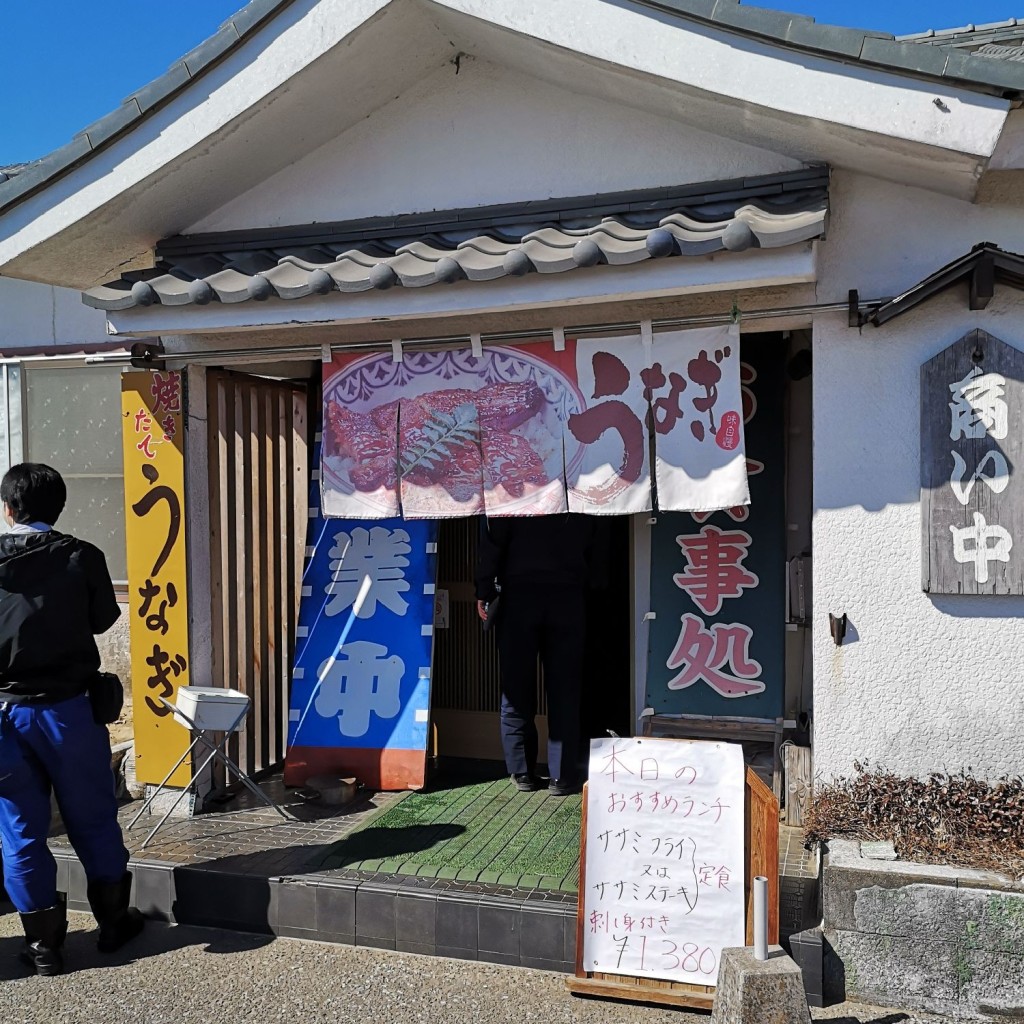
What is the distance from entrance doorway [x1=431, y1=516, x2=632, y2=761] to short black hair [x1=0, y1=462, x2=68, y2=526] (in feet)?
11.1

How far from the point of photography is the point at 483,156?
655 cm

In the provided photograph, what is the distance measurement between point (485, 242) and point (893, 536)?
9.83ft

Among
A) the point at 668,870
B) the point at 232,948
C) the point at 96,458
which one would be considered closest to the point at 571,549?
the point at 668,870

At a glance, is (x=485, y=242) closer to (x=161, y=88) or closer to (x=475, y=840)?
(x=161, y=88)

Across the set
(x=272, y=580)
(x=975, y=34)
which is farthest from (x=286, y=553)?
(x=975, y=34)

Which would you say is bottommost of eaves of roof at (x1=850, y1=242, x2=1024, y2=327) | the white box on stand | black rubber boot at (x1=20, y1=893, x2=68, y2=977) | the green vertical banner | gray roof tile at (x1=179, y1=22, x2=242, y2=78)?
black rubber boot at (x1=20, y1=893, x2=68, y2=977)

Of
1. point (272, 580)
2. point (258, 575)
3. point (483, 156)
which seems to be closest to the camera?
point (483, 156)

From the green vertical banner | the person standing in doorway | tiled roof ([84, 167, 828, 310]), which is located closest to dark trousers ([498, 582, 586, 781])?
the person standing in doorway

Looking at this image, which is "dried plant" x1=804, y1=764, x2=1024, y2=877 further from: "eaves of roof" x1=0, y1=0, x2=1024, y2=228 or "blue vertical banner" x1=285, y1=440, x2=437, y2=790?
"eaves of roof" x1=0, y1=0, x2=1024, y2=228

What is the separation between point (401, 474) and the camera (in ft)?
21.9

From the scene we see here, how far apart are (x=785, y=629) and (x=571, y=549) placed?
5.53 ft

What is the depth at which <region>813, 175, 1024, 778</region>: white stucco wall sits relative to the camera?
5352 millimetres

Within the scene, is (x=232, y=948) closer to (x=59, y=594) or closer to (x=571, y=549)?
(x=59, y=594)

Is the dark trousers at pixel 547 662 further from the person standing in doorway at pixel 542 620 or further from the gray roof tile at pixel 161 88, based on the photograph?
the gray roof tile at pixel 161 88
